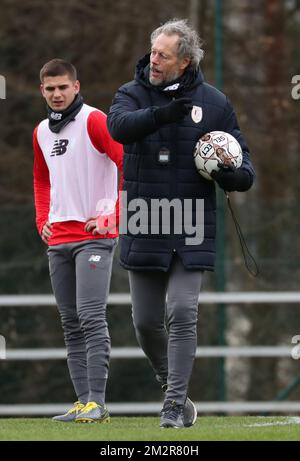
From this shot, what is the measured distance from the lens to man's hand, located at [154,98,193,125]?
6.59m

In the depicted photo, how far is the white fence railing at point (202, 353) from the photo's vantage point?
11.9 metres

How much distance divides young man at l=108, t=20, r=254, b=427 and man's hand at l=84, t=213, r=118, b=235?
33 cm

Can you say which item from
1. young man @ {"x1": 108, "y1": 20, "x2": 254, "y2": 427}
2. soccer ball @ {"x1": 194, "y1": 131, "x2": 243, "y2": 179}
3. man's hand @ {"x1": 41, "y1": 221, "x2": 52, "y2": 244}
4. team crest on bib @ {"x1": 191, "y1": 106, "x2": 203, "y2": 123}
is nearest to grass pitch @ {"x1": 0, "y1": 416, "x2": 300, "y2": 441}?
young man @ {"x1": 108, "y1": 20, "x2": 254, "y2": 427}

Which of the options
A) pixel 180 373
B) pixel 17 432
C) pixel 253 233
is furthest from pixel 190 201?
pixel 253 233

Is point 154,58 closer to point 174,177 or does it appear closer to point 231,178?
point 174,177

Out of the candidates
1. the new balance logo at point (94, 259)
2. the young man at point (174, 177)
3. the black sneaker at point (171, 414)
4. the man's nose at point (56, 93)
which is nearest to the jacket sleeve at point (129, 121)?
the young man at point (174, 177)

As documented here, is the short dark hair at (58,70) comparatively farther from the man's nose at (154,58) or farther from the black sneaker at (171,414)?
the black sneaker at (171,414)

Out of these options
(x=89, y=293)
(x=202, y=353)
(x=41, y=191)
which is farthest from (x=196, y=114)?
(x=202, y=353)

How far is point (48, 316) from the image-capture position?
1227 centimetres

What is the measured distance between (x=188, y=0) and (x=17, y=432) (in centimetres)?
734

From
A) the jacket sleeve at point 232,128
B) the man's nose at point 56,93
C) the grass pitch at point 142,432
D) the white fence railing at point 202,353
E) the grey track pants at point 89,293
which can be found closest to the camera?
the grass pitch at point 142,432

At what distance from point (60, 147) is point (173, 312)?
1227 millimetres

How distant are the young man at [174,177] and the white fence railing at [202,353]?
4.95 meters
